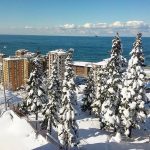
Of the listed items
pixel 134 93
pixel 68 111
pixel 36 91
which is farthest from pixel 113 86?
pixel 36 91

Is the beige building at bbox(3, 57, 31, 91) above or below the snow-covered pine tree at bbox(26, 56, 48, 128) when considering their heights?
below

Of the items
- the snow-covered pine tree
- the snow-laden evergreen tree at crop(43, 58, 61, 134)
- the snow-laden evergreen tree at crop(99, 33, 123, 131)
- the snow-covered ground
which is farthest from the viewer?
the snow-covered pine tree

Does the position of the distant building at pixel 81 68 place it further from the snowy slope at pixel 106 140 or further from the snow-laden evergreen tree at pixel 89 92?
the snowy slope at pixel 106 140

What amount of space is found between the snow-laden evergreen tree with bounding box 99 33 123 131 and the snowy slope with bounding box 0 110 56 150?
12494mm

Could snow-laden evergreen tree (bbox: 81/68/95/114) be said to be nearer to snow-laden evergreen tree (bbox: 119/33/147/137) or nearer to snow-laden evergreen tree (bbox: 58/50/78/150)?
snow-laden evergreen tree (bbox: 119/33/147/137)

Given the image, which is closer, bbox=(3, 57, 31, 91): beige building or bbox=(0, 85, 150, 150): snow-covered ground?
bbox=(0, 85, 150, 150): snow-covered ground

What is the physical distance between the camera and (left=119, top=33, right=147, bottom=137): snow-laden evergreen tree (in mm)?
40594

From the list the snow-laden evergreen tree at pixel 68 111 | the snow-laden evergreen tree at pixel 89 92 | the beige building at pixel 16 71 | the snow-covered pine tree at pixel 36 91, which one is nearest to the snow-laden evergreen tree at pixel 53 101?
the snow-covered pine tree at pixel 36 91

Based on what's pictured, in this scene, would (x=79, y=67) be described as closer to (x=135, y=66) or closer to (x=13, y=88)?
(x=13, y=88)

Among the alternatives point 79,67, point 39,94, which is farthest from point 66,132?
point 79,67

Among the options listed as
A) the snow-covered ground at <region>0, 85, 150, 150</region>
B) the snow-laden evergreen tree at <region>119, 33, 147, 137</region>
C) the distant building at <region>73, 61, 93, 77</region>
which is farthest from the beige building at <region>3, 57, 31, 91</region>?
the snow-laden evergreen tree at <region>119, 33, 147, 137</region>

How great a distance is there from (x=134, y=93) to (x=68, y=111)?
1007cm

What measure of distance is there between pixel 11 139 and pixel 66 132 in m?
6.93

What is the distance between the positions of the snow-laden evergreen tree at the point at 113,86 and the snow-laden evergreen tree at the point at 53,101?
264 inches
